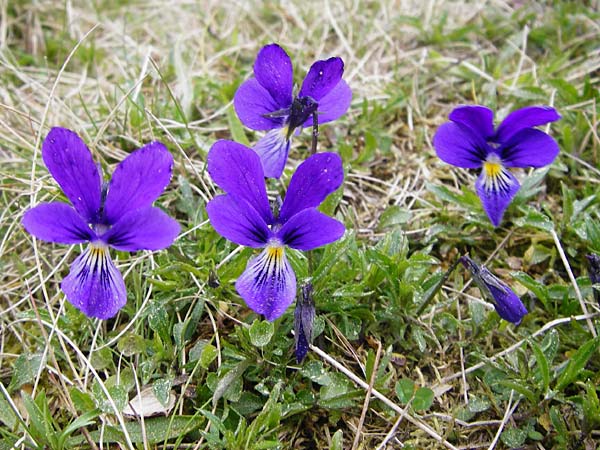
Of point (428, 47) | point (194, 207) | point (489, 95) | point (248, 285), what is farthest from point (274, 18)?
point (248, 285)

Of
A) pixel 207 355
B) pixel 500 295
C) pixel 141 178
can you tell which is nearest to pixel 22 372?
pixel 207 355

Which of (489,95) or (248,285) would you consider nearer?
(248,285)

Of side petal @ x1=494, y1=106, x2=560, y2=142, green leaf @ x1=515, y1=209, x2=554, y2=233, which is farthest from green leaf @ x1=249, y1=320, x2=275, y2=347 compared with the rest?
green leaf @ x1=515, y1=209, x2=554, y2=233

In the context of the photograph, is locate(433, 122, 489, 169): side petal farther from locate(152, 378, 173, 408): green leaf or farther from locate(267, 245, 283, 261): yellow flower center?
locate(152, 378, 173, 408): green leaf

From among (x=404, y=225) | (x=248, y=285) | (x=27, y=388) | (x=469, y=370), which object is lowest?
(x=27, y=388)

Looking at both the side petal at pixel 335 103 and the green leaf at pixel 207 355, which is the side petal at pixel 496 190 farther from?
the green leaf at pixel 207 355

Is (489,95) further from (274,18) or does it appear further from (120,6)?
(120,6)

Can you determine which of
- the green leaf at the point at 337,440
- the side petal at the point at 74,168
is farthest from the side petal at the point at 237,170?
the green leaf at the point at 337,440
